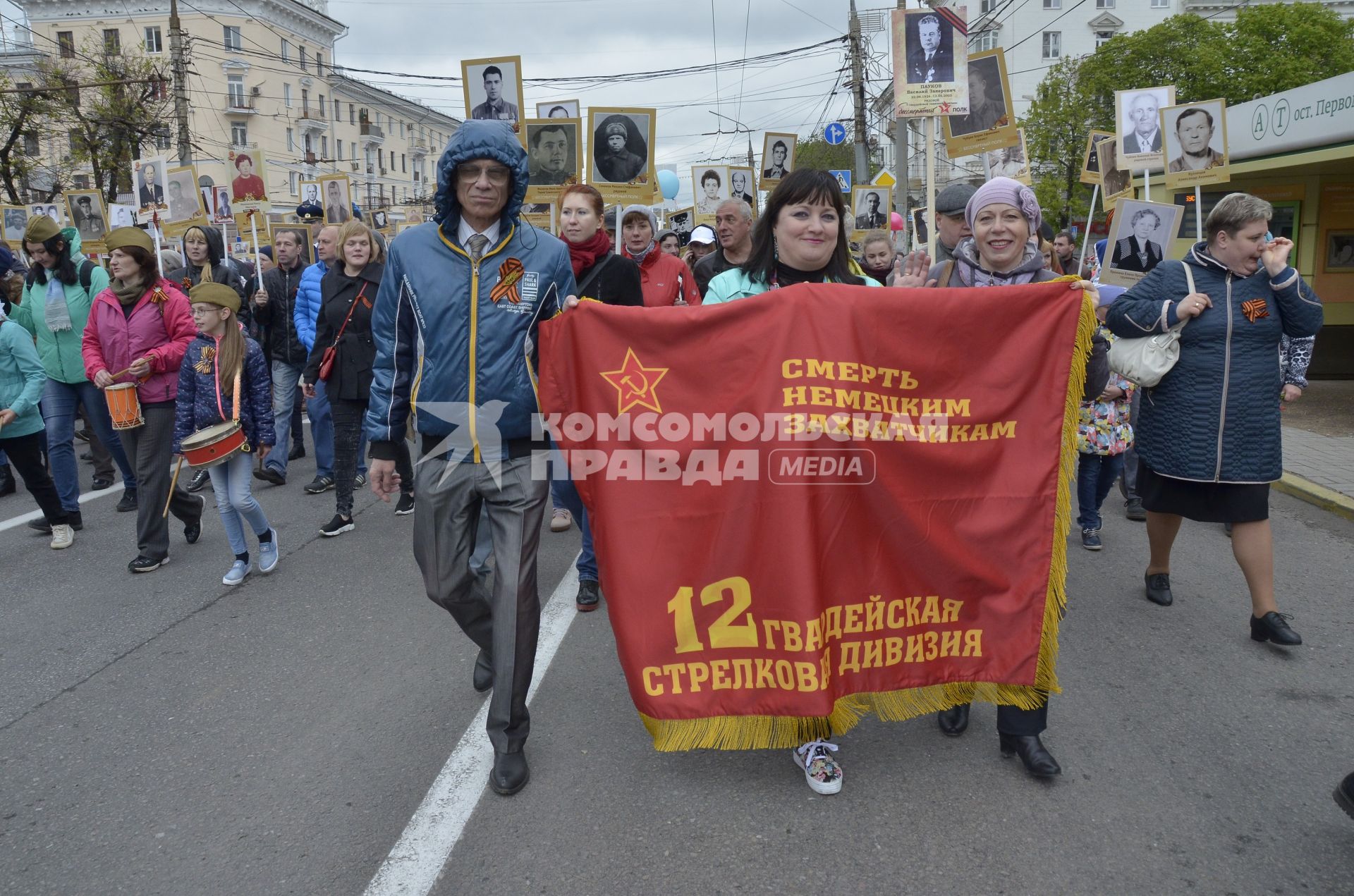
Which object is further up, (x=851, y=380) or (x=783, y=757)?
(x=851, y=380)

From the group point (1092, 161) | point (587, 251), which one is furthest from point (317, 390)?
point (1092, 161)

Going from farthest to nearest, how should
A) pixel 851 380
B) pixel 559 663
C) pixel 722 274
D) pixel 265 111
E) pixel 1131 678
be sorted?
1. pixel 265 111
2. pixel 559 663
3. pixel 1131 678
4. pixel 722 274
5. pixel 851 380

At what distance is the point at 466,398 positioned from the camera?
3287mm

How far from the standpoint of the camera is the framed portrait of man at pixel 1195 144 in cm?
783

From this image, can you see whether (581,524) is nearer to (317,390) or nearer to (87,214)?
(317,390)

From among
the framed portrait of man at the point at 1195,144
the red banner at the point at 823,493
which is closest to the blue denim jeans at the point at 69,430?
the red banner at the point at 823,493

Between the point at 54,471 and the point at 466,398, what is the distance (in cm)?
539

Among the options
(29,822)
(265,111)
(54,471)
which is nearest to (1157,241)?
(29,822)

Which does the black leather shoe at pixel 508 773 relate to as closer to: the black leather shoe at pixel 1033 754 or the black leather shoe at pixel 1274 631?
the black leather shoe at pixel 1033 754

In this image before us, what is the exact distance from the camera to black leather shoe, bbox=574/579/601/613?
202 inches

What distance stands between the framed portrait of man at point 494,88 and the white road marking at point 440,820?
6.09 meters

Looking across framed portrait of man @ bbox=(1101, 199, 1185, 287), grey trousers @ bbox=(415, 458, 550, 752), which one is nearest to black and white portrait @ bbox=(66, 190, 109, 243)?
grey trousers @ bbox=(415, 458, 550, 752)

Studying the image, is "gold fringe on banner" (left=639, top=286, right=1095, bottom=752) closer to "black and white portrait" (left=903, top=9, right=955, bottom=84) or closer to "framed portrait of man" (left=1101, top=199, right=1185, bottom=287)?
"black and white portrait" (left=903, top=9, right=955, bottom=84)

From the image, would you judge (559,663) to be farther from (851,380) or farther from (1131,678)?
(1131,678)
